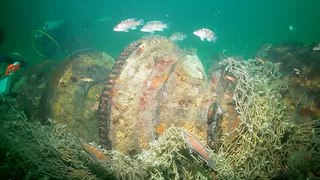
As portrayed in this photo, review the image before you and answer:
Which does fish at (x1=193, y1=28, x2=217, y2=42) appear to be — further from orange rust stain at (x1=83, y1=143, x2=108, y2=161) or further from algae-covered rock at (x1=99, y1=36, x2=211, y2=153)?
orange rust stain at (x1=83, y1=143, x2=108, y2=161)

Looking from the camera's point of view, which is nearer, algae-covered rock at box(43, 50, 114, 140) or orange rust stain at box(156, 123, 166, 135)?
orange rust stain at box(156, 123, 166, 135)

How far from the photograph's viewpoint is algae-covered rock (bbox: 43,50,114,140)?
571 cm

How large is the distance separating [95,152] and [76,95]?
201 cm

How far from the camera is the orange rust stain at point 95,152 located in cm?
421

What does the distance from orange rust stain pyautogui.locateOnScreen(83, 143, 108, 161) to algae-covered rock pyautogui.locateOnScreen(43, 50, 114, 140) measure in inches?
57.3

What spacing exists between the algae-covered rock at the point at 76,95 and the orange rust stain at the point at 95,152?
145 cm

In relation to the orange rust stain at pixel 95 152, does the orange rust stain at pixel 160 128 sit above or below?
above

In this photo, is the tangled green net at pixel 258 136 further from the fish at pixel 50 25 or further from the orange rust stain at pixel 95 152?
the fish at pixel 50 25

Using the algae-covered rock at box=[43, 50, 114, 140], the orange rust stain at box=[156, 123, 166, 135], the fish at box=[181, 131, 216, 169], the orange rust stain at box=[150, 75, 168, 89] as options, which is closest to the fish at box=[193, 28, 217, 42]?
the algae-covered rock at box=[43, 50, 114, 140]

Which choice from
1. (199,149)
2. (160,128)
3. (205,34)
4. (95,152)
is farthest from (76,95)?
(205,34)

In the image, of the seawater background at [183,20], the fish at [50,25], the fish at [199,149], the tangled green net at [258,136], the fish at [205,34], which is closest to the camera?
the fish at [199,149]

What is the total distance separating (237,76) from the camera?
173 inches

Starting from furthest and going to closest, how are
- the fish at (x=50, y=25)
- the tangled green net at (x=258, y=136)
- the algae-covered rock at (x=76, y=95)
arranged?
1. the fish at (x=50, y=25)
2. the algae-covered rock at (x=76, y=95)
3. the tangled green net at (x=258, y=136)

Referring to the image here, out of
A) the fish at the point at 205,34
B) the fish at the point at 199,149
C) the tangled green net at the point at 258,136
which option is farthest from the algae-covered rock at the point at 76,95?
the fish at the point at 205,34
